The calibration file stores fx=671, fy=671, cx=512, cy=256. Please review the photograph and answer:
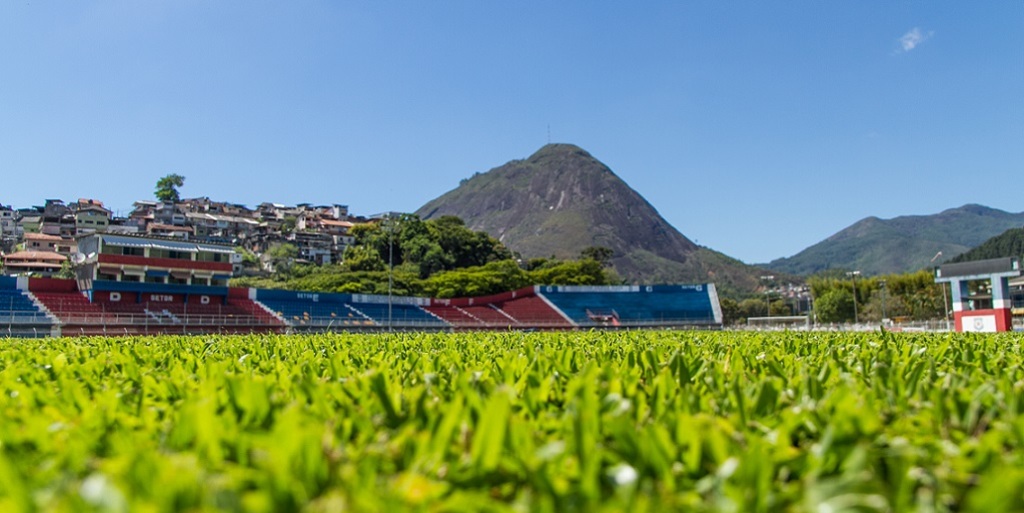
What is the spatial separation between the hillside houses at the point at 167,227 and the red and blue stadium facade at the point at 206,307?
48332 millimetres

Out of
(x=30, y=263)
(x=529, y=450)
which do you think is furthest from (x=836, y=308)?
(x=30, y=263)

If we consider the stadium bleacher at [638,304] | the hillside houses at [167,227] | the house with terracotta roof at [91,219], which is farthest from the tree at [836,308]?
the house with terracotta roof at [91,219]

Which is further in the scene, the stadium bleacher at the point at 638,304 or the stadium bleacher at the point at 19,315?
the stadium bleacher at the point at 638,304

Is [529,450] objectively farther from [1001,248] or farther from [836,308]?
[1001,248]

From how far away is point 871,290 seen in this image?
87625 mm

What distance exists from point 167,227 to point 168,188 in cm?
1917

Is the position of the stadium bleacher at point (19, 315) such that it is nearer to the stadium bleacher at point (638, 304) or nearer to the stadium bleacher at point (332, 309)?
the stadium bleacher at point (332, 309)

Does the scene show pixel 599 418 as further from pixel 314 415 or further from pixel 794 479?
pixel 314 415

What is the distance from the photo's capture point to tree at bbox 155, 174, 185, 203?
11756 cm

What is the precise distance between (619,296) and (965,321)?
3265 centimetres

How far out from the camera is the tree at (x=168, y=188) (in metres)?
118

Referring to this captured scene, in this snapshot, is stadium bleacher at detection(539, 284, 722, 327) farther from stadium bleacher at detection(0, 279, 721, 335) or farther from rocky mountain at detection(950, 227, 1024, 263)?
rocky mountain at detection(950, 227, 1024, 263)

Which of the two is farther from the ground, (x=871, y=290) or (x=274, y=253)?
(x=274, y=253)

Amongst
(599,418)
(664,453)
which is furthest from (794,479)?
(599,418)
